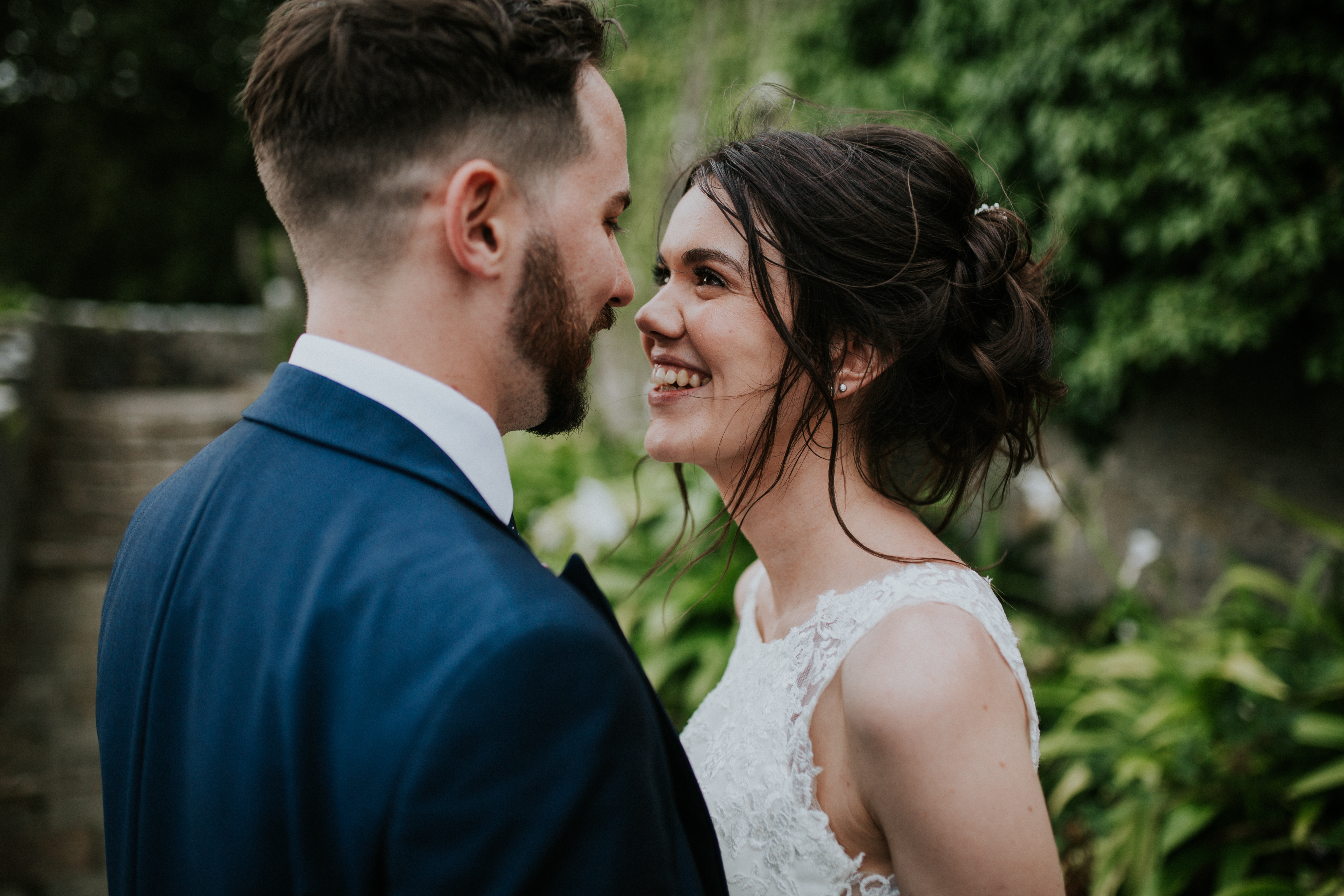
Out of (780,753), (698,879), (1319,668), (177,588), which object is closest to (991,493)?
(780,753)

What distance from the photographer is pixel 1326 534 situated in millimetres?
3512

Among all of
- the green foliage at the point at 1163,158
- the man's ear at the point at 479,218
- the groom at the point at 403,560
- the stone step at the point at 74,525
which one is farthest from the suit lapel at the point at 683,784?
the stone step at the point at 74,525

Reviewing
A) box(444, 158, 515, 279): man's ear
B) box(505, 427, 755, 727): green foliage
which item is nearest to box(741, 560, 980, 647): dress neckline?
box(505, 427, 755, 727): green foliage

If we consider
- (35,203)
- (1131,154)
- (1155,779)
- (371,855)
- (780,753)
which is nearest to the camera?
(371,855)

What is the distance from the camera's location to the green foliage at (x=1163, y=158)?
148 inches

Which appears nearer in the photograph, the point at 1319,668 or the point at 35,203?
the point at 1319,668

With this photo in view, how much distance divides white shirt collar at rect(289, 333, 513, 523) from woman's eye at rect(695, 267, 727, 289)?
2.52 ft

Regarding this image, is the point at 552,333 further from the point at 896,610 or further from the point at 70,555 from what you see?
the point at 70,555

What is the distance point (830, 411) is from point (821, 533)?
0.85ft

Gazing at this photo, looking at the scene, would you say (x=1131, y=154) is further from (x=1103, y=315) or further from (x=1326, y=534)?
(x=1326, y=534)

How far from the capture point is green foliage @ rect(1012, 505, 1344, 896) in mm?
2812

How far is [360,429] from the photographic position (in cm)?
112

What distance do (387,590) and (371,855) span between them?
0.28 metres

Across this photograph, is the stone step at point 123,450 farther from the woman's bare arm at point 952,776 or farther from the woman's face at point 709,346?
the woman's bare arm at point 952,776
